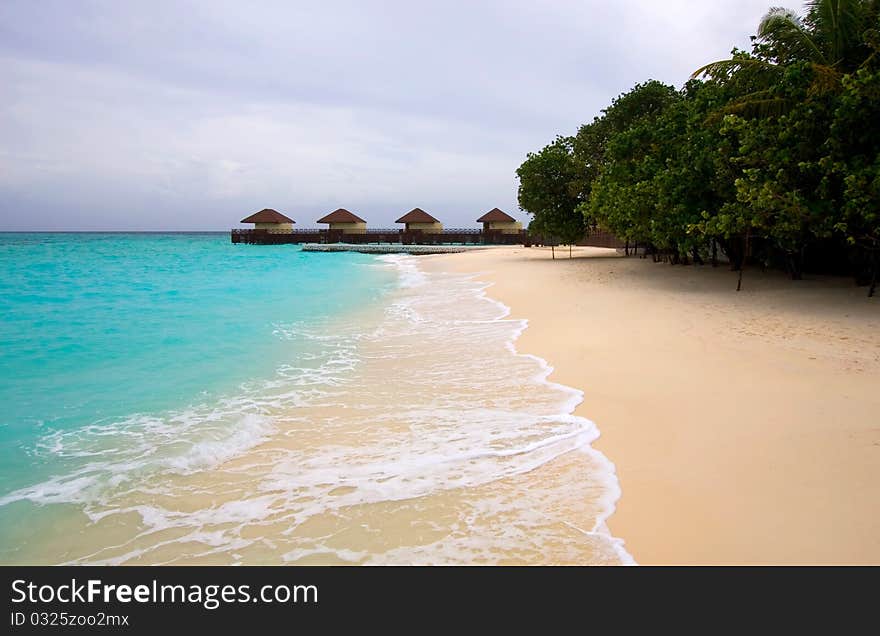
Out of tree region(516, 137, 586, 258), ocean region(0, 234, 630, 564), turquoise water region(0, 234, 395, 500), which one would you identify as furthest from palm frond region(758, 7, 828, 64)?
tree region(516, 137, 586, 258)

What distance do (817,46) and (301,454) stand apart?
13.6m

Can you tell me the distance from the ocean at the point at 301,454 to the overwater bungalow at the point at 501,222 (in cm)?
4482

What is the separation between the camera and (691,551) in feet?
9.37

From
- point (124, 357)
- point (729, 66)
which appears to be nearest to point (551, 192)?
point (729, 66)

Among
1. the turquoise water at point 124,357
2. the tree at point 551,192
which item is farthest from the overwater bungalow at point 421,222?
the turquoise water at point 124,357

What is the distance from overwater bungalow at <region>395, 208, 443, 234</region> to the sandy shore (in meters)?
46.2

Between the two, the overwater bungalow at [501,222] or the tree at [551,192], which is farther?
the overwater bungalow at [501,222]

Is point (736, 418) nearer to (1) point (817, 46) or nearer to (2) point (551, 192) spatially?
(1) point (817, 46)

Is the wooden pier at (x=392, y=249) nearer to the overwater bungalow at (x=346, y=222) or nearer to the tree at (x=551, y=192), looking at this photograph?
the overwater bungalow at (x=346, y=222)

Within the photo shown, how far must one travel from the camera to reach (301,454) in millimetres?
4488

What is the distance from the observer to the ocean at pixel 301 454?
3.19 m
